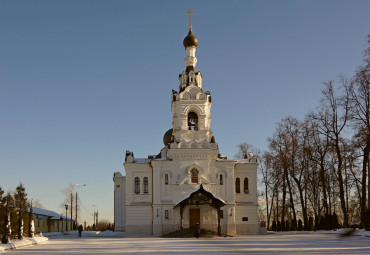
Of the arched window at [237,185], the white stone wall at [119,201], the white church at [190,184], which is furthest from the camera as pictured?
the white stone wall at [119,201]

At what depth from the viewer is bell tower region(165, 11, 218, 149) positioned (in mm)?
38031

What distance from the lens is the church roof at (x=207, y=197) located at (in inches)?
1366

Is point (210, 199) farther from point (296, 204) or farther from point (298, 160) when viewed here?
point (296, 204)

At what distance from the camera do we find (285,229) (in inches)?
1775

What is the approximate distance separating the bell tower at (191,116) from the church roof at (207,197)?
4.41 metres

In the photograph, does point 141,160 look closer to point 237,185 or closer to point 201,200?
point 201,200

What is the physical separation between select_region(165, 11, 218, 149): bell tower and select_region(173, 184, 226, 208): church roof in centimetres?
441

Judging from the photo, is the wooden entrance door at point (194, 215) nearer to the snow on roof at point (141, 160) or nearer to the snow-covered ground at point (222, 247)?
the snow on roof at point (141, 160)

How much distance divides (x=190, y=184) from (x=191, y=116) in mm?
6343

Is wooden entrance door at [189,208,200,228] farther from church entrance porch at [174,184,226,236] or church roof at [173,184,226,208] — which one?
church roof at [173,184,226,208]

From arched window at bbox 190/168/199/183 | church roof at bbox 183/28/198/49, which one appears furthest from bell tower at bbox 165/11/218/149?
church roof at bbox 183/28/198/49

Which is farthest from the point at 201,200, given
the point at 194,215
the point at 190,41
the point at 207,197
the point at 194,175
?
the point at 190,41

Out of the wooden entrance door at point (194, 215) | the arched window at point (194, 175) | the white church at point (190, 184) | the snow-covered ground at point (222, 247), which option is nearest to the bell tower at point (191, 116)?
the white church at point (190, 184)

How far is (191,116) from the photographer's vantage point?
4031 centimetres
